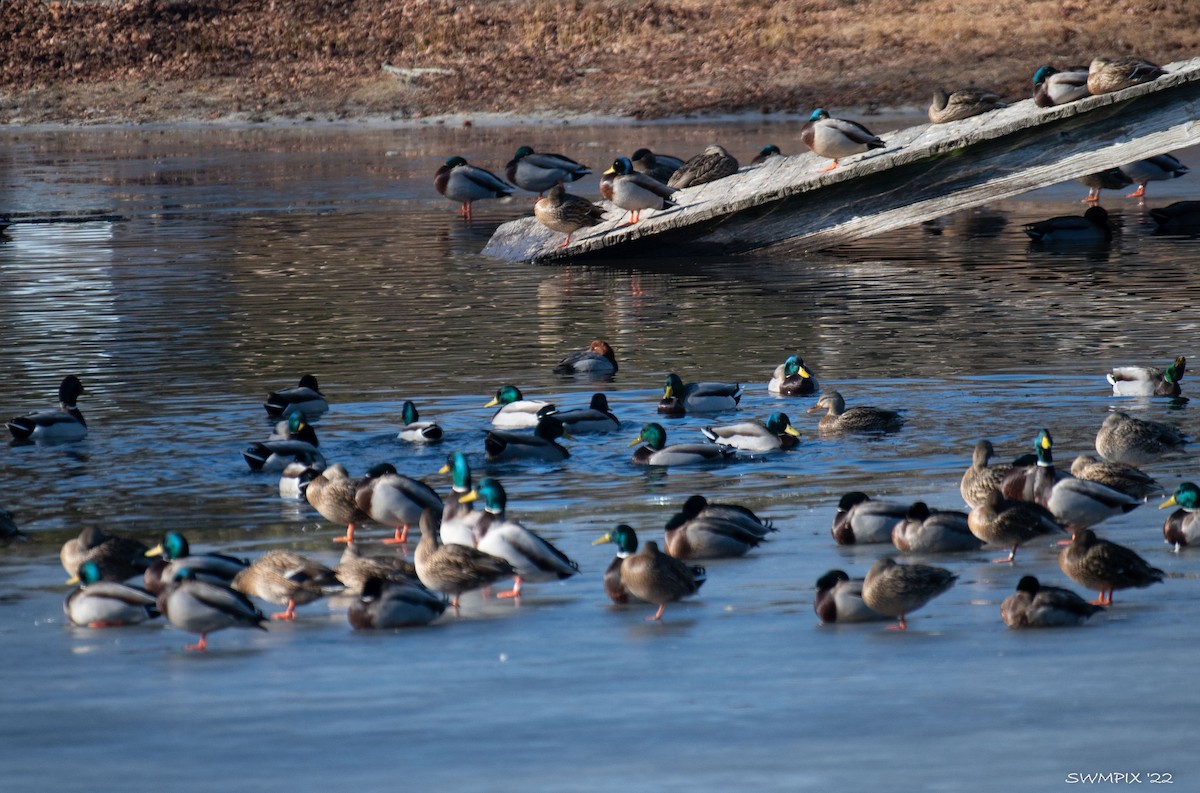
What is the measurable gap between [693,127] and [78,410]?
26.2 m

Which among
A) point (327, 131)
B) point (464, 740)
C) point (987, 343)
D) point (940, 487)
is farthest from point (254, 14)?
point (464, 740)

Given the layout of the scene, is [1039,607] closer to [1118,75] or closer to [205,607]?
[205,607]

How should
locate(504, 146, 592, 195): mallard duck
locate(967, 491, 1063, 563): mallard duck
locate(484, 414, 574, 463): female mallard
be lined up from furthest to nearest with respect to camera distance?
locate(504, 146, 592, 195): mallard duck < locate(484, 414, 574, 463): female mallard < locate(967, 491, 1063, 563): mallard duck

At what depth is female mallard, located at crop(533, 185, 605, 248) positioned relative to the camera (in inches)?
800

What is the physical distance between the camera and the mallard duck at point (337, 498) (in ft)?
29.6

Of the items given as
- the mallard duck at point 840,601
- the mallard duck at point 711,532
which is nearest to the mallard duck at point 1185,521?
the mallard duck at point 840,601

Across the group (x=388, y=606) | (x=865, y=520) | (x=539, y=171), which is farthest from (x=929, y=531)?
(x=539, y=171)

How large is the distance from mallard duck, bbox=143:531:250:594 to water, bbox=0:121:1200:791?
270 mm

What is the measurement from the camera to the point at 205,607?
277 inches

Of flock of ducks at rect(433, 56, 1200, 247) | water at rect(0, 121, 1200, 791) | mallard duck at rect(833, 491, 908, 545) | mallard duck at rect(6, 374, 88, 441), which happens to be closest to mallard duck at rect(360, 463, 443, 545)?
water at rect(0, 121, 1200, 791)

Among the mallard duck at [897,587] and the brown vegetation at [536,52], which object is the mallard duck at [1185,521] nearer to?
the mallard duck at [897,587]

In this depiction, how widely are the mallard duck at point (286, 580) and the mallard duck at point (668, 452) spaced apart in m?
3.16

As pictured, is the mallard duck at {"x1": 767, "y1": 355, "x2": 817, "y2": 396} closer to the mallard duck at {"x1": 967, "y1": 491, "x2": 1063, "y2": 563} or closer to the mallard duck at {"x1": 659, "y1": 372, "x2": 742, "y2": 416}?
Answer: the mallard duck at {"x1": 659, "y1": 372, "x2": 742, "y2": 416}

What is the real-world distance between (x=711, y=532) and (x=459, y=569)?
1227mm
